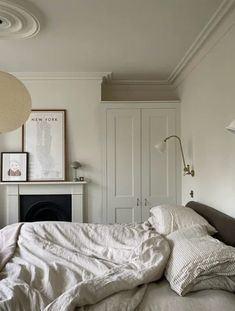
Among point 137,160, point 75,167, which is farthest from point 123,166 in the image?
point 75,167

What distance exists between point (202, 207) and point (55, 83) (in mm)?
2572

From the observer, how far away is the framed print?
3.98 metres

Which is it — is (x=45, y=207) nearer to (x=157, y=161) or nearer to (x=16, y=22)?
(x=157, y=161)

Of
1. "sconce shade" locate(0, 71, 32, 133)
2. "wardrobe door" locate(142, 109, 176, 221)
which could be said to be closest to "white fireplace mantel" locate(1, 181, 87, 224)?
"wardrobe door" locate(142, 109, 176, 221)

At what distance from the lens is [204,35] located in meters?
2.79

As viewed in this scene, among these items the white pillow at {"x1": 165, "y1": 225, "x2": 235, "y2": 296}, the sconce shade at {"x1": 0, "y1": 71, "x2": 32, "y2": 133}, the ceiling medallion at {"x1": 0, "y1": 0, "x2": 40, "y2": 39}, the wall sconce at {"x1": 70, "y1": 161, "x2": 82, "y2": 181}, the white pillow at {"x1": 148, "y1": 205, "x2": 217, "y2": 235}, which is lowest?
the white pillow at {"x1": 165, "y1": 225, "x2": 235, "y2": 296}

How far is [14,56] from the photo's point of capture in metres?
3.37

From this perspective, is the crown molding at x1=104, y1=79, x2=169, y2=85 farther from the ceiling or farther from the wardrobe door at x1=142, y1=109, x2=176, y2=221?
the wardrobe door at x1=142, y1=109, x2=176, y2=221

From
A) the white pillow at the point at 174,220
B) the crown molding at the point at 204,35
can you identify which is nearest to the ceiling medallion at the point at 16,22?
the crown molding at the point at 204,35

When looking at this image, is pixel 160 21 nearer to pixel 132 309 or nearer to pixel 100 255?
pixel 100 255

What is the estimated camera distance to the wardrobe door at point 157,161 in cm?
407

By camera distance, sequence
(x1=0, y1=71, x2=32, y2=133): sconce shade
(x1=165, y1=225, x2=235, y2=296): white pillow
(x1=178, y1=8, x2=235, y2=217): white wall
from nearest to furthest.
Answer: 1. (x1=165, y1=225, x2=235, y2=296): white pillow
2. (x1=0, y1=71, x2=32, y2=133): sconce shade
3. (x1=178, y1=8, x2=235, y2=217): white wall

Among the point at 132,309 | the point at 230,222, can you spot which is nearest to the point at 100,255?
the point at 132,309

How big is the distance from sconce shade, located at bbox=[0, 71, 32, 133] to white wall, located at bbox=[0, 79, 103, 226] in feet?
7.07
